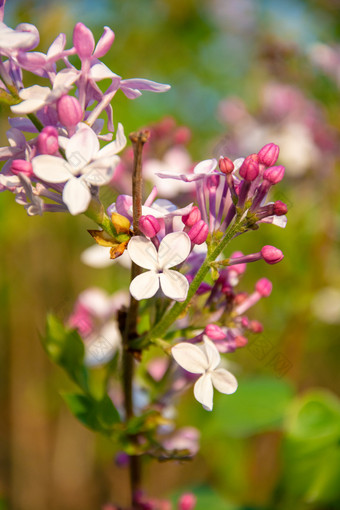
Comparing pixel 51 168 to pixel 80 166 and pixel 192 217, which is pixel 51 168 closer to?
pixel 80 166

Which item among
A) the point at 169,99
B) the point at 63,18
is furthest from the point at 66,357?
the point at 169,99

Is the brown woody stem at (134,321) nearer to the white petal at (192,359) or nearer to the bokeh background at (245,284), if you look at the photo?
the white petal at (192,359)

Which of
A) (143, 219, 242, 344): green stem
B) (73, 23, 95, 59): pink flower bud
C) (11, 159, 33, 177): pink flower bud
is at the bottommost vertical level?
(143, 219, 242, 344): green stem

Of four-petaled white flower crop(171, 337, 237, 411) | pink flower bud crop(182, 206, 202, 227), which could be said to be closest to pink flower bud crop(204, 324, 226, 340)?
four-petaled white flower crop(171, 337, 237, 411)

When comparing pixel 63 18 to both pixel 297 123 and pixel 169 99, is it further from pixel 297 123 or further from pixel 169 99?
pixel 297 123

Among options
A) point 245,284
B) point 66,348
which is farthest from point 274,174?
point 245,284

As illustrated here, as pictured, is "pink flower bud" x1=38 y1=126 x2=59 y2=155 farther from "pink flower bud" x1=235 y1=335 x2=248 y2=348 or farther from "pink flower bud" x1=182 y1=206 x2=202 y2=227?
"pink flower bud" x1=235 y1=335 x2=248 y2=348
